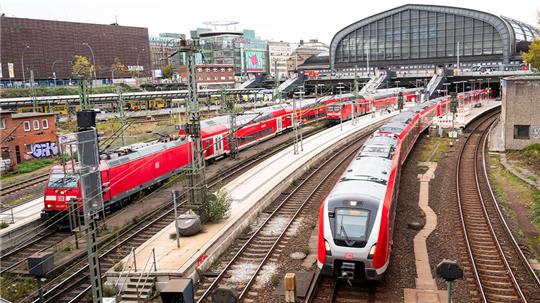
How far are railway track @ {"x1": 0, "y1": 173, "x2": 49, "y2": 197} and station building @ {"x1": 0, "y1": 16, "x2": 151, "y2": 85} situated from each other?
71.7 meters

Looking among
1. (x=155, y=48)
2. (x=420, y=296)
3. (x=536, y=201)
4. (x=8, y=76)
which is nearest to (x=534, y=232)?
(x=536, y=201)

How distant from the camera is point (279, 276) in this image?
15883 mm

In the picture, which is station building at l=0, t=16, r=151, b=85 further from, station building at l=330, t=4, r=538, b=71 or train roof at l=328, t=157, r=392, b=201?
train roof at l=328, t=157, r=392, b=201

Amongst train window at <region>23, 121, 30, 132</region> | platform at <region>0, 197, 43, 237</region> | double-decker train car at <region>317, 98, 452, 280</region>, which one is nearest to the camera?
double-decker train car at <region>317, 98, 452, 280</region>

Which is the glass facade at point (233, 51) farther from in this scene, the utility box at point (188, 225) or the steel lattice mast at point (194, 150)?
the utility box at point (188, 225)

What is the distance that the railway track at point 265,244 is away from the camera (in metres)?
15.4

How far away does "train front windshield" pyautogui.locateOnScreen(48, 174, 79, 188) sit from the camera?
862 inches

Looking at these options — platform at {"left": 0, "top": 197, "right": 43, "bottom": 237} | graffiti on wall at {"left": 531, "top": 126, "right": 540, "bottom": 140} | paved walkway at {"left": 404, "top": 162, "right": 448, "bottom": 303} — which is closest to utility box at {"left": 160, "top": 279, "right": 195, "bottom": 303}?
paved walkway at {"left": 404, "top": 162, "right": 448, "bottom": 303}

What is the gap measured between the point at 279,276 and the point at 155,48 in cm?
19507

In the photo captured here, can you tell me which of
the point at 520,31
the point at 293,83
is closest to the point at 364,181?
the point at 293,83

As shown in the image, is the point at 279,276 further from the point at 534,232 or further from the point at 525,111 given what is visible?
the point at 525,111

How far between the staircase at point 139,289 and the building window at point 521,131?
106 ft

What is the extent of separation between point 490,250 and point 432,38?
328 ft

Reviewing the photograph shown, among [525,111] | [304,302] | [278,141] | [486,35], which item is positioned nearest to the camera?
[304,302]
